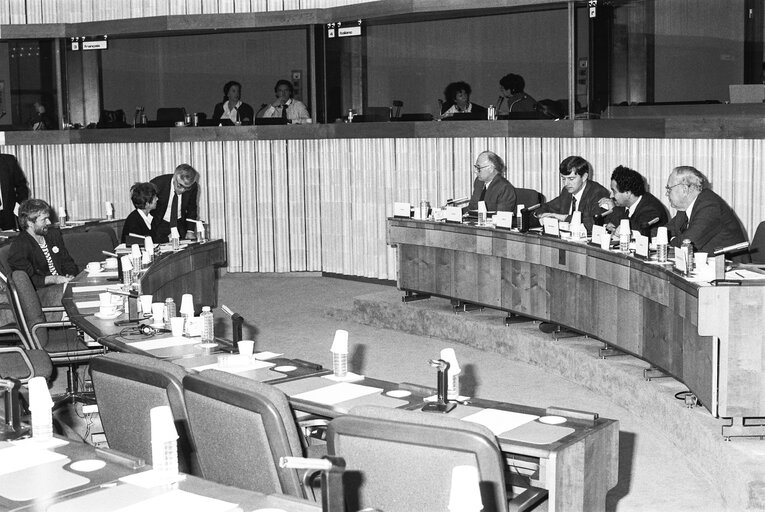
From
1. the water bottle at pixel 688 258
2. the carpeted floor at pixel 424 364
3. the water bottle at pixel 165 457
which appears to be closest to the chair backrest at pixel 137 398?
the water bottle at pixel 165 457

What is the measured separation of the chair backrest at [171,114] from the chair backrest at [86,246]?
3.34 metres

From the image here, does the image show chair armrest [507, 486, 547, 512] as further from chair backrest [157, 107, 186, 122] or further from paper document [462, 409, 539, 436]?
chair backrest [157, 107, 186, 122]

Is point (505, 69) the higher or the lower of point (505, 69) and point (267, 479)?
the higher

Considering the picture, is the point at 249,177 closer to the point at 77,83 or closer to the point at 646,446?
the point at 77,83

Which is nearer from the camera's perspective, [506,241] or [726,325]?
[726,325]

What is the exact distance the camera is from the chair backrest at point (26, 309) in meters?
6.45

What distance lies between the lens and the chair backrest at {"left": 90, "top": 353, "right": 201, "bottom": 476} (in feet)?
12.2

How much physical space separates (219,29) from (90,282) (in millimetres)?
5751

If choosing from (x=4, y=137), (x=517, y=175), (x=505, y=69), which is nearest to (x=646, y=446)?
(x=517, y=175)

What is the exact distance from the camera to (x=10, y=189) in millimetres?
11867

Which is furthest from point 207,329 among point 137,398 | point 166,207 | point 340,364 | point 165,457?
point 166,207

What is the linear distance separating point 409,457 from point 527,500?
739 millimetres

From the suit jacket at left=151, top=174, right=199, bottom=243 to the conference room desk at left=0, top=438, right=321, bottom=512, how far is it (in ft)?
20.1

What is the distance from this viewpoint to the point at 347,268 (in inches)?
484
